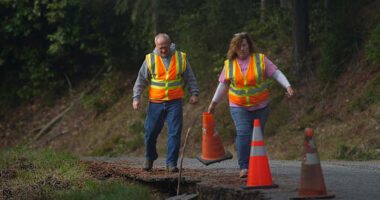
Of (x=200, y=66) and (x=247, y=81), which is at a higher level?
(x=200, y=66)

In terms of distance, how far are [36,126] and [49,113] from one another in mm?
896

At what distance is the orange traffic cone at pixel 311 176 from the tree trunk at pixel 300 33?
36.6 feet

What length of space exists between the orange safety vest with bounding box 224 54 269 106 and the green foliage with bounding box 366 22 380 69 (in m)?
7.82

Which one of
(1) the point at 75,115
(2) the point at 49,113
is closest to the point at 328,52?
(1) the point at 75,115

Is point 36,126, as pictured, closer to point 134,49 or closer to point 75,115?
point 75,115

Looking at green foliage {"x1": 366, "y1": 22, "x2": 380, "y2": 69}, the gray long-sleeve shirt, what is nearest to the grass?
the gray long-sleeve shirt

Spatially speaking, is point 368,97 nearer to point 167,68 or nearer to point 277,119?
point 277,119

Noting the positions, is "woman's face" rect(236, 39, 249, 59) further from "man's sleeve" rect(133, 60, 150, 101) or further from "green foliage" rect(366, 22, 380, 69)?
"green foliage" rect(366, 22, 380, 69)

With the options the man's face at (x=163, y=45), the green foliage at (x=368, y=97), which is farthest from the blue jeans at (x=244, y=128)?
the green foliage at (x=368, y=97)

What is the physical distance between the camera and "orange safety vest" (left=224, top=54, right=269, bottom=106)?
7.63 meters

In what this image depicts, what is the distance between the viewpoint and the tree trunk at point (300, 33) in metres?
16.9

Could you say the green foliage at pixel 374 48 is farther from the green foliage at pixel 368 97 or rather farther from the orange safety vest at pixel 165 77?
the orange safety vest at pixel 165 77

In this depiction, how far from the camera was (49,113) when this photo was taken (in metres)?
26.2

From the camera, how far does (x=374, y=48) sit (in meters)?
15.0
